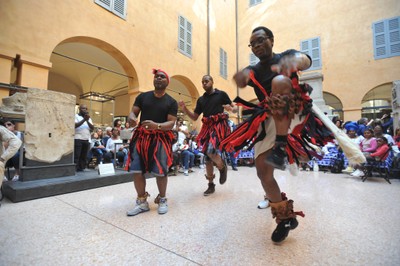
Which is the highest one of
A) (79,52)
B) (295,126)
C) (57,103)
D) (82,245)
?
(79,52)

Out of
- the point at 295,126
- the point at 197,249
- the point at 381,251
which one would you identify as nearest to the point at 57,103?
the point at 197,249

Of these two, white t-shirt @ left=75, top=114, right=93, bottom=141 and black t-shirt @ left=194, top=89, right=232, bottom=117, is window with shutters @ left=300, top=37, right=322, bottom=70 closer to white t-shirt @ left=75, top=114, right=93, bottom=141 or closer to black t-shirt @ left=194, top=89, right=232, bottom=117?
black t-shirt @ left=194, top=89, right=232, bottom=117

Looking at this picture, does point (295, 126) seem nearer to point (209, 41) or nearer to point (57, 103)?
point (57, 103)

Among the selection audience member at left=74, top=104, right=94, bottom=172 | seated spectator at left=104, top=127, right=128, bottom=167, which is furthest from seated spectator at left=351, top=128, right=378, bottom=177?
audience member at left=74, top=104, right=94, bottom=172

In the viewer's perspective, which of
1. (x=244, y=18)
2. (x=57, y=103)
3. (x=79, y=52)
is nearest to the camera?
(x=57, y=103)

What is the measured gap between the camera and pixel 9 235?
160cm

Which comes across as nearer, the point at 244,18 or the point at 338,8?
the point at 338,8

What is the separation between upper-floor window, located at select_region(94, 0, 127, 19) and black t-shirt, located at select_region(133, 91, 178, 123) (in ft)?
19.1

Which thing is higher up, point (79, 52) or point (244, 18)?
point (244, 18)

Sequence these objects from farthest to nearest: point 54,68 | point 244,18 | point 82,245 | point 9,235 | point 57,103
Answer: point 244,18 → point 54,68 → point 57,103 → point 9,235 → point 82,245

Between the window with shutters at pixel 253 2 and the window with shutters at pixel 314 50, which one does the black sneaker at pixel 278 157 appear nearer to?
the window with shutters at pixel 314 50

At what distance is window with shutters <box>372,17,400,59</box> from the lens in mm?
9938

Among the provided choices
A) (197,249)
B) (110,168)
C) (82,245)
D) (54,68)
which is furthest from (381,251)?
(54,68)

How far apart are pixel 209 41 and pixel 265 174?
1085 centimetres
